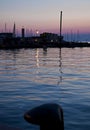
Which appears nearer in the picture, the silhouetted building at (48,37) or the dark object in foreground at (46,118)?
the dark object in foreground at (46,118)

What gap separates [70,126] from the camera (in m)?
9.70

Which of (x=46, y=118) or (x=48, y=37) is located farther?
(x=48, y=37)

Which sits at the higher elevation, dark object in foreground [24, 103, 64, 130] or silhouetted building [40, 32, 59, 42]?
dark object in foreground [24, 103, 64, 130]

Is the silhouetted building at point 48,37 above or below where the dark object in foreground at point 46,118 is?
below

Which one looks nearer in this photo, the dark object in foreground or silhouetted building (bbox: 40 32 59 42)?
the dark object in foreground

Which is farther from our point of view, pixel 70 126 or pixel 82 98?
pixel 82 98

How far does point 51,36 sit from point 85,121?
162 metres

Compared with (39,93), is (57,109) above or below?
above

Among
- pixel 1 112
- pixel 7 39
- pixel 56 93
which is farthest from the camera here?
pixel 7 39

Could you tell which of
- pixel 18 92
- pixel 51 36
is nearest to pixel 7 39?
pixel 51 36

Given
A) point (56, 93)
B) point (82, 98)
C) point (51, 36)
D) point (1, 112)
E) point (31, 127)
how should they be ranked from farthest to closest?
point (51, 36), point (56, 93), point (82, 98), point (1, 112), point (31, 127)

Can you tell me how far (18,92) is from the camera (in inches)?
639

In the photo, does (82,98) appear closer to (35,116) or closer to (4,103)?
(4,103)

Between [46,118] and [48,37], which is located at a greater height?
[46,118]
